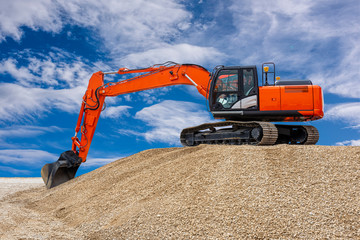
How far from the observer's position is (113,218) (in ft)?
19.0

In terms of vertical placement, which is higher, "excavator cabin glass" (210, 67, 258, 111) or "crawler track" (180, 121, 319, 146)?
"excavator cabin glass" (210, 67, 258, 111)

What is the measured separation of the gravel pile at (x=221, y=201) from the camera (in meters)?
4.67

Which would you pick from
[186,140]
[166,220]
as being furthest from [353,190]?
[186,140]

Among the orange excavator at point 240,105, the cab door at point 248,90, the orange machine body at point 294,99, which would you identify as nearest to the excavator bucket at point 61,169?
the orange excavator at point 240,105

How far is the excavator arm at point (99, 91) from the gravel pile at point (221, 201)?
8.06 ft

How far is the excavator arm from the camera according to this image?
33.2ft

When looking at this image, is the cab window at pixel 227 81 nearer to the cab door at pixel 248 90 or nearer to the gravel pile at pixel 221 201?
the cab door at pixel 248 90

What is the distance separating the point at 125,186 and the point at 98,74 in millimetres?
5341

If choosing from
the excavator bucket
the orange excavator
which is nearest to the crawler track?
the orange excavator

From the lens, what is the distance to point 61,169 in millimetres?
10719

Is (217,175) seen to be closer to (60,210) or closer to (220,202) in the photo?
(220,202)

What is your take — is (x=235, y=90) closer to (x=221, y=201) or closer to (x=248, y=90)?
(x=248, y=90)

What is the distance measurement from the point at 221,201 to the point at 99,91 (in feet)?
23.8

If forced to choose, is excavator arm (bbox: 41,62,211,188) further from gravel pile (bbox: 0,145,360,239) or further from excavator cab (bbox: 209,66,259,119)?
gravel pile (bbox: 0,145,360,239)
